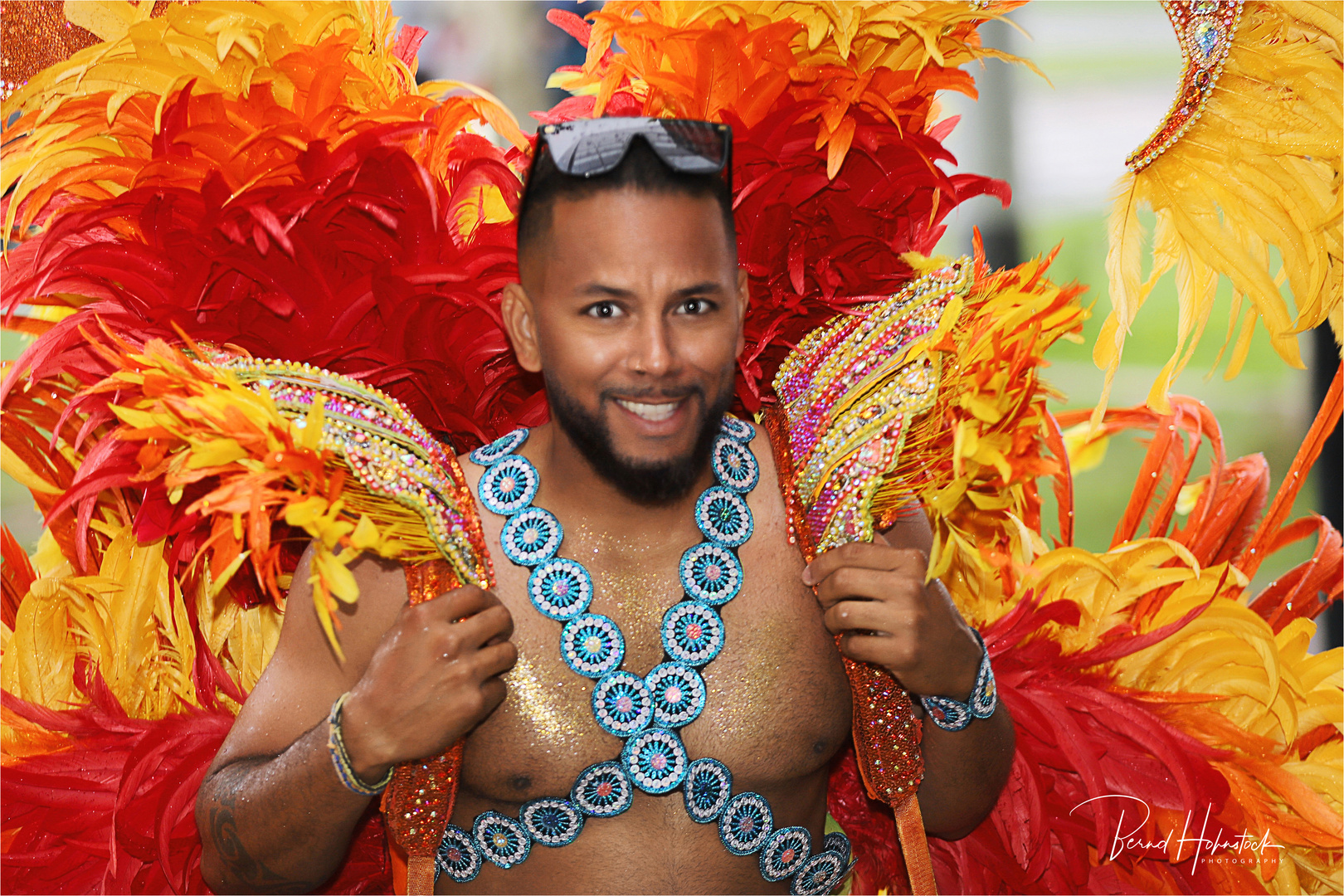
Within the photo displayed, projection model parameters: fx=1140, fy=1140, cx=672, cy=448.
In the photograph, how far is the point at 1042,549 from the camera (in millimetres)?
2252

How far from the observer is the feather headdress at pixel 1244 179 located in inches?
73.5

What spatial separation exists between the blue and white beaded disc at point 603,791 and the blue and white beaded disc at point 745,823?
0.49 ft

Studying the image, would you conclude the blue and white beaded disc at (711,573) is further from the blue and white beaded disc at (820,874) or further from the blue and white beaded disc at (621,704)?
the blue and white beaded disc at (820,874)

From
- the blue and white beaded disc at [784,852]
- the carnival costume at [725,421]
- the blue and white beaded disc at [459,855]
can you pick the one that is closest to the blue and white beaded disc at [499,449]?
the carnival costume at [725,421]

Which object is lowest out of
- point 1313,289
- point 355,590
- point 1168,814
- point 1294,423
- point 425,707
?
point 1294,423

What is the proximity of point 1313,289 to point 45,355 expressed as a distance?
2044 millimetres

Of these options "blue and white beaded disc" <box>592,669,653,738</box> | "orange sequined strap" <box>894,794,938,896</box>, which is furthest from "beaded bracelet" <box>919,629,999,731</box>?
"blue and white beaded disc" <box>592,669,653,738</box>

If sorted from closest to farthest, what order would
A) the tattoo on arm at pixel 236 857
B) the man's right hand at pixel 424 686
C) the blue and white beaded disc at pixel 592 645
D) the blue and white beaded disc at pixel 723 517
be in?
the man's right hand at pixel 424 686 < the tattoo on arm at pixel 236 857 < the blue and white beaded disc at pixel 592 645 < the blue and white beaded disc at pixel 723 517

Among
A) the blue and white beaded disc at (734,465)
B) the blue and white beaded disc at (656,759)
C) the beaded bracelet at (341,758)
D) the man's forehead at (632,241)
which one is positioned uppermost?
the man's forehead at (632,241)

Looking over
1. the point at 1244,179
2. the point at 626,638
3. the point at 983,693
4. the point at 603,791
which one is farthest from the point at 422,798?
the point at 1244,179

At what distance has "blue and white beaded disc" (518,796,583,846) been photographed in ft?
5.41

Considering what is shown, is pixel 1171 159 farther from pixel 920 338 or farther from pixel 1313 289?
pixel 920 338

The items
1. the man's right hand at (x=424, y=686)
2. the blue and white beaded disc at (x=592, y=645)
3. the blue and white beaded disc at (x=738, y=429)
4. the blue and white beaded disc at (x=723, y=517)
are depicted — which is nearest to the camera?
the man's right hand at (x=424, y=686)

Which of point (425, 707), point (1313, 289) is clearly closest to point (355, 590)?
point (425, 707)
